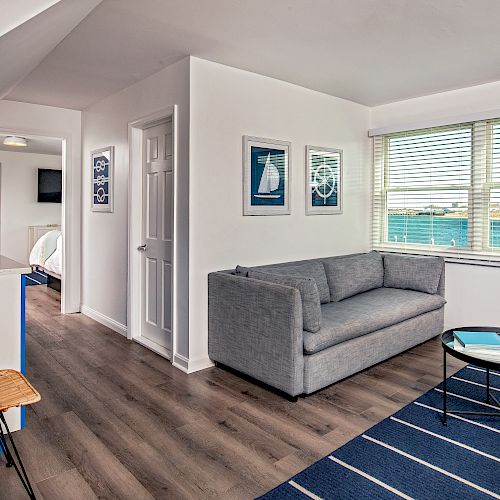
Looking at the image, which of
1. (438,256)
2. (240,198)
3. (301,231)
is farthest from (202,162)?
(438,256)

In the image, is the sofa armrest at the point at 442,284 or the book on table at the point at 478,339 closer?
the book on table at the point at 478,339

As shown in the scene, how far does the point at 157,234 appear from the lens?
157 inches

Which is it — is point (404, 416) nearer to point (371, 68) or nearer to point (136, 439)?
point (136, 439)

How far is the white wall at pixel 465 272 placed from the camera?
13.3ft

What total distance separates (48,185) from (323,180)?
20.3 feet

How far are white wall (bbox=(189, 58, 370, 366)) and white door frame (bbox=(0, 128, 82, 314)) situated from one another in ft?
7.68

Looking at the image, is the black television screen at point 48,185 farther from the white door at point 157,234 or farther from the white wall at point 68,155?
the white door at point 157,234

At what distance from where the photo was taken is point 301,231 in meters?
4.25

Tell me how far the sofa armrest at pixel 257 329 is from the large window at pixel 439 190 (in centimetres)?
228

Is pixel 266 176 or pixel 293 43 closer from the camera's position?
pixel 293 43

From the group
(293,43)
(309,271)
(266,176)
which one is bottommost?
(309,271)

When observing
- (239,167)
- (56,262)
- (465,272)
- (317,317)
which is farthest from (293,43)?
(56,262)

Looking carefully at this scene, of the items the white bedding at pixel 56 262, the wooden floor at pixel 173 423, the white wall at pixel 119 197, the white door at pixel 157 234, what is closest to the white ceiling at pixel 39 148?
the white bedding at pixel 56 262

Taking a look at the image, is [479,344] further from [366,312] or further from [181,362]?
[181,362]
